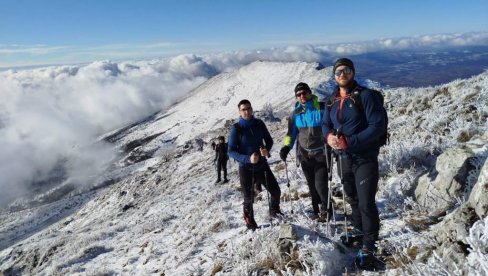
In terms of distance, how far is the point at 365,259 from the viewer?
508 centimetres

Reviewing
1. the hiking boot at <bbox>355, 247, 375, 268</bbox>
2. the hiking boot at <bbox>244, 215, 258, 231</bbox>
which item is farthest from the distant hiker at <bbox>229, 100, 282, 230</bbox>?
the hiking boot at <bbox>355, 247, 375, 268</bbox>

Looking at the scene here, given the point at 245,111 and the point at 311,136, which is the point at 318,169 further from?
the point at 245,111

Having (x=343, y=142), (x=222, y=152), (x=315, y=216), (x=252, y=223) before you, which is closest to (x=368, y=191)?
(x=343, y=142)

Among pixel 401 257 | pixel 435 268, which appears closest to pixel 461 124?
pixel 401 257

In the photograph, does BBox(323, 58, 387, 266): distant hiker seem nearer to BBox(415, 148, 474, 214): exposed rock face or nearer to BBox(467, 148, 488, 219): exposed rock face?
BBox(467, 148, 488, 219): exposed rock face

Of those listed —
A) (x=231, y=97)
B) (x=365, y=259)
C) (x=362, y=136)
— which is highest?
(x=362, y=136)

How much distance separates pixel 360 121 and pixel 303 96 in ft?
6.53

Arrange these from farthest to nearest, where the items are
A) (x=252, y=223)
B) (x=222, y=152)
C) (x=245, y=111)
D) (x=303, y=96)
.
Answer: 1. (x=222, y=152)
2. (x=252, y=223)
3. (x=245, y=111)
4. (x=303, y=96)

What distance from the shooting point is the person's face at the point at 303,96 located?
7027 mm

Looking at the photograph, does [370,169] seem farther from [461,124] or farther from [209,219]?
[209,219]

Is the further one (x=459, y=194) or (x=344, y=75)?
(x=459, y=194)

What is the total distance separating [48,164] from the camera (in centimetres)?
16825

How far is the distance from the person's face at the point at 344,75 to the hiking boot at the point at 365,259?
7.80ft

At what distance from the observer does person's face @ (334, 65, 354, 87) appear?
5184mm
